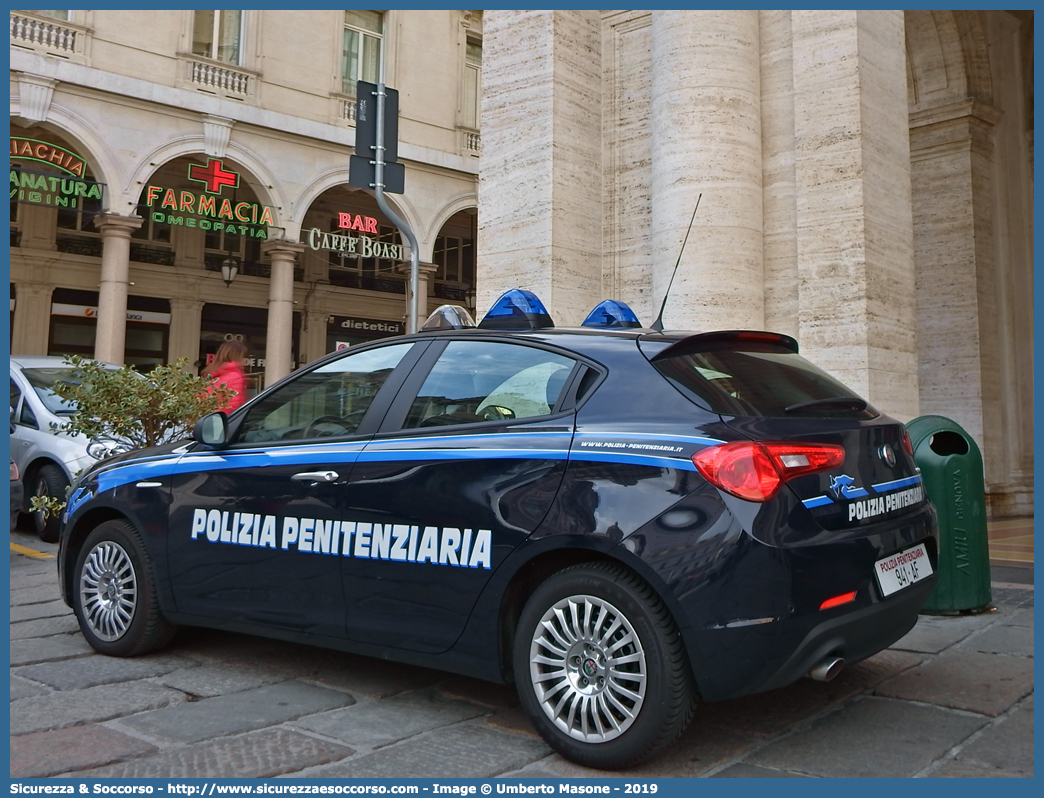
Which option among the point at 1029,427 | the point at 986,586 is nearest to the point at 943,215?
the point at 1029,427

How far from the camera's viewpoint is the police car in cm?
295

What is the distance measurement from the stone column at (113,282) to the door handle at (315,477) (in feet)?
54.6

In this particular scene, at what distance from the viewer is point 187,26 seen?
2047cm

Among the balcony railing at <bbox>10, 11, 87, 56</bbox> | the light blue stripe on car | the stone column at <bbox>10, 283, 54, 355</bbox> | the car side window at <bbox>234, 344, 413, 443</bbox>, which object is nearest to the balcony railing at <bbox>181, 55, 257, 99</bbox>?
Result: the balcony railing at <bbox>10, 11, 87, 56</bbox>

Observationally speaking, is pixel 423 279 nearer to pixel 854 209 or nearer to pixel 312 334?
pixel 312 334

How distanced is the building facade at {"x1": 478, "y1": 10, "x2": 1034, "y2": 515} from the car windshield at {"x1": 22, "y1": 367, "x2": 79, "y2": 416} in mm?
4222

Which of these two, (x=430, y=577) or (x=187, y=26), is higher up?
(x=187, y=26)

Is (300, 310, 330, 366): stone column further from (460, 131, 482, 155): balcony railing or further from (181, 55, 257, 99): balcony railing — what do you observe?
(181, 55, 257, 99): balcony railing

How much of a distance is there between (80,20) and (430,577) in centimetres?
1929

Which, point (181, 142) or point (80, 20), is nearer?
point (80, 20)

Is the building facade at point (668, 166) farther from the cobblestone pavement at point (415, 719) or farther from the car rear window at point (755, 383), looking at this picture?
the cobblestone pavement at point (415, 719)

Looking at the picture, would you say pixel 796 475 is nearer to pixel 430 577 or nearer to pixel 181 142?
pixel 430 577

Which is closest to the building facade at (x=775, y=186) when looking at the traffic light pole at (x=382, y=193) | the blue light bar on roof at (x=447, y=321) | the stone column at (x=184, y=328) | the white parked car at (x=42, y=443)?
the traffic light pole at (x=382, y=193)

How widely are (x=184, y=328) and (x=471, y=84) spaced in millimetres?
10087
